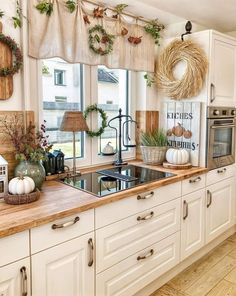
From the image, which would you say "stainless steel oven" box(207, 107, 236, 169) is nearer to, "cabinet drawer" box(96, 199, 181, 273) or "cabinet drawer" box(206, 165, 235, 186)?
"cabinet drawer" box(206, 165, 235, 186)

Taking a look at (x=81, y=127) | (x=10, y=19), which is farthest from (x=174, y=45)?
(x=10, y=19)

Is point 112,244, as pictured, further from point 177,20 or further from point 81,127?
point 177,20

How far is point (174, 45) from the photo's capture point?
2535mm

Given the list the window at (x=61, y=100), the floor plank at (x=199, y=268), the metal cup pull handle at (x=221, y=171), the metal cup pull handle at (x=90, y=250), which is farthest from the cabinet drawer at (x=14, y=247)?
the metal cup pull handle at (x=221, y=171)

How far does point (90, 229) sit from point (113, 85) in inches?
58.7

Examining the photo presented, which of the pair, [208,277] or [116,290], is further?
[208,277]

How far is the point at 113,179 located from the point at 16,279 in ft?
3.21

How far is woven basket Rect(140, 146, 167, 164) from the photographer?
8.54 feet

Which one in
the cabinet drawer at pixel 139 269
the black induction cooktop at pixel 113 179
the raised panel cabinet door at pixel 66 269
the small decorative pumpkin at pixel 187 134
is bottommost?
the cabinet drawer at pixel 139 269

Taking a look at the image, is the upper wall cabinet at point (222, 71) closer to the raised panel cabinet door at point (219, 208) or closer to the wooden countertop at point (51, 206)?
the raised panel cabinet door at point (219, 208)

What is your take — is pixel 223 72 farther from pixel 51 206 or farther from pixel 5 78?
pixel 51 206

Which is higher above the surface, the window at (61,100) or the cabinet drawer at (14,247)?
the window at (61,100)

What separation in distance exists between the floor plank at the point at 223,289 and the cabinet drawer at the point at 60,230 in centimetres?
123

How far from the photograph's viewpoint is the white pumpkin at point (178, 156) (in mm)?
2488
